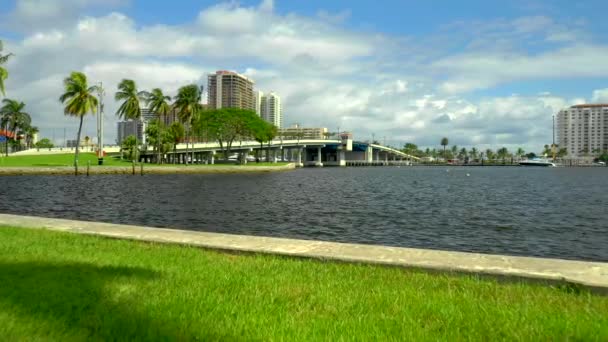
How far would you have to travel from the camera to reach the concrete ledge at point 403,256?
25.4ft

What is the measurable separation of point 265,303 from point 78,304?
2236mm

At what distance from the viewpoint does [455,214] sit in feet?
89.0

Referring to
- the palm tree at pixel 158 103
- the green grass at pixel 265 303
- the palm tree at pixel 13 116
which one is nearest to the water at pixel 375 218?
the green grass at pixel 265 303

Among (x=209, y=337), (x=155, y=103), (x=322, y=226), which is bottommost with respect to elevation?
(x=322, y=226)

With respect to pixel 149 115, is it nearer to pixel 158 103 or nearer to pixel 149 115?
pixel 149 115

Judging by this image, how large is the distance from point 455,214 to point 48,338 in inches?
985

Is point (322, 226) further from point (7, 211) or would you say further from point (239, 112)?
point (239, 112)

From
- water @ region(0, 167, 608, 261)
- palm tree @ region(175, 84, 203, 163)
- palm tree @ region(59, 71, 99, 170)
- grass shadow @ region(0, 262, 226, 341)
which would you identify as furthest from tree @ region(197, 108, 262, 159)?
grass shadow @ region(0, 262, 226, 341)

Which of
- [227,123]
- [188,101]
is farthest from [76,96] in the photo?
→ [227,123]

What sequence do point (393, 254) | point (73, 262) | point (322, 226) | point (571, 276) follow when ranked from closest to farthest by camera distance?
1. point (571, 276)
2. point (73, 262)
3. point (393, 254)
4. point (322, 226)

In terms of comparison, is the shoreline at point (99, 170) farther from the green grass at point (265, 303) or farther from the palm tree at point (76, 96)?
the green grass at point (265, 303)

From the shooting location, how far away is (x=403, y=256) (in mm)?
9336

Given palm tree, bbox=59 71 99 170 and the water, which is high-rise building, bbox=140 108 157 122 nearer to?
palm tree, bbox=59 71 99 170

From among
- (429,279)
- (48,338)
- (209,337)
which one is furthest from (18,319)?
(429,279)
